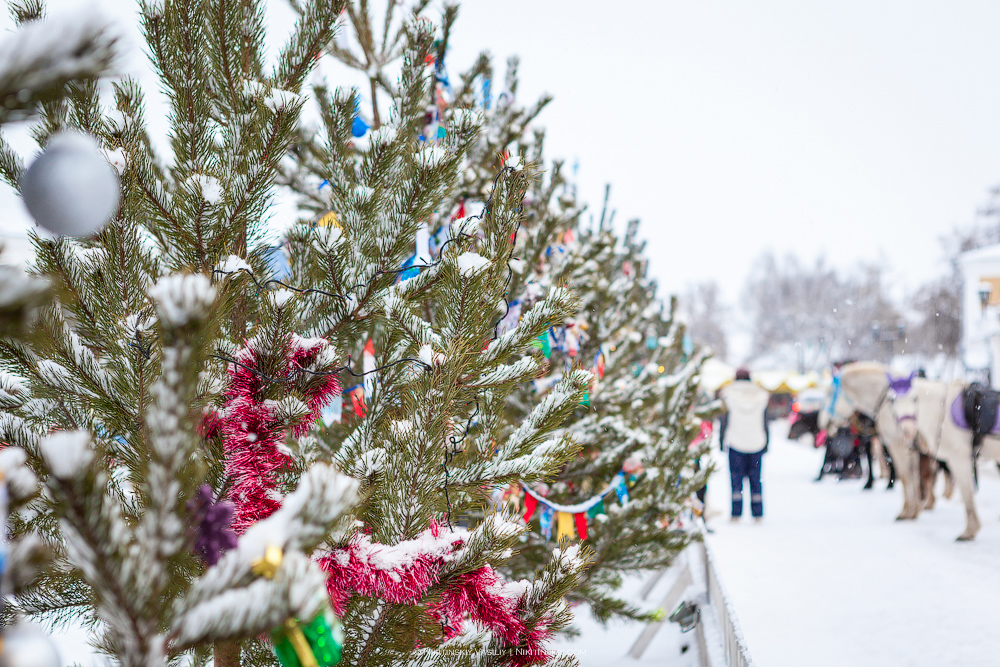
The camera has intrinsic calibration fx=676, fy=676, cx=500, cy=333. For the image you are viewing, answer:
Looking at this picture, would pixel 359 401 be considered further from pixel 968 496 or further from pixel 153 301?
pixel 968 496

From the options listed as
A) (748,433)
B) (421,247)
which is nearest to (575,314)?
(421,247)

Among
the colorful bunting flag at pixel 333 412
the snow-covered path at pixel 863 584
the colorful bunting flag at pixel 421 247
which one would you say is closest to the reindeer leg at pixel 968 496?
the snow-covered path at pixel 863 584

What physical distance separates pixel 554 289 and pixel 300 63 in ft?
2.69

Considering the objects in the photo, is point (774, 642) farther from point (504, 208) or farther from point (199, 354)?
point (199, 354)

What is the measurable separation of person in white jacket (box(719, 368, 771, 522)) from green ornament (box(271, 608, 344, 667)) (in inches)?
353

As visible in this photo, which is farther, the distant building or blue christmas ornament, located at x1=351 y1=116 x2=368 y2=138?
the distant building

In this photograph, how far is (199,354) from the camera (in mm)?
752

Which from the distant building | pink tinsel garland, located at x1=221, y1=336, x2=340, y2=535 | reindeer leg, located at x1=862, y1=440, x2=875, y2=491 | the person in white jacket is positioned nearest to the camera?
pink tinsel garland, located at x1=221, y1=336, x2=340, y2=535

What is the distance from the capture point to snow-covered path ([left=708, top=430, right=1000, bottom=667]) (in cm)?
471

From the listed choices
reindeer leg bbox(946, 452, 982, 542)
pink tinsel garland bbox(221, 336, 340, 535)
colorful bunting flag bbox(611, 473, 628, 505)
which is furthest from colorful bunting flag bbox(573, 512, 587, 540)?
reindeer leg bbox(946, 452, 982, 542)

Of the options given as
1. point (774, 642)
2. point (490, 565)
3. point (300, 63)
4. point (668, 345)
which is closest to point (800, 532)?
point (668, 345)

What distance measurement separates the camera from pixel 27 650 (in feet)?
2.16

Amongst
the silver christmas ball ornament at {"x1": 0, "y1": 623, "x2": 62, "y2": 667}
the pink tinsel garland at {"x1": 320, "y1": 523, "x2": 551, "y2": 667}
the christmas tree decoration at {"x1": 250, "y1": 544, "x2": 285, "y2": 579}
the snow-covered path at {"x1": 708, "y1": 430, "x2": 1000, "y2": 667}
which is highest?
the christmas tree decoration at {"x1": 250, "y1": 544, "x2": 285, "y2": 579}

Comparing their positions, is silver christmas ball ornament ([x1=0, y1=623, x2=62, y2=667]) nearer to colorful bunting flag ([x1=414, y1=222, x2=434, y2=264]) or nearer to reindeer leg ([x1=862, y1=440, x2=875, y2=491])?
colorful bunting flag ([x1=414, y1=222, x2=434, y2=264])
